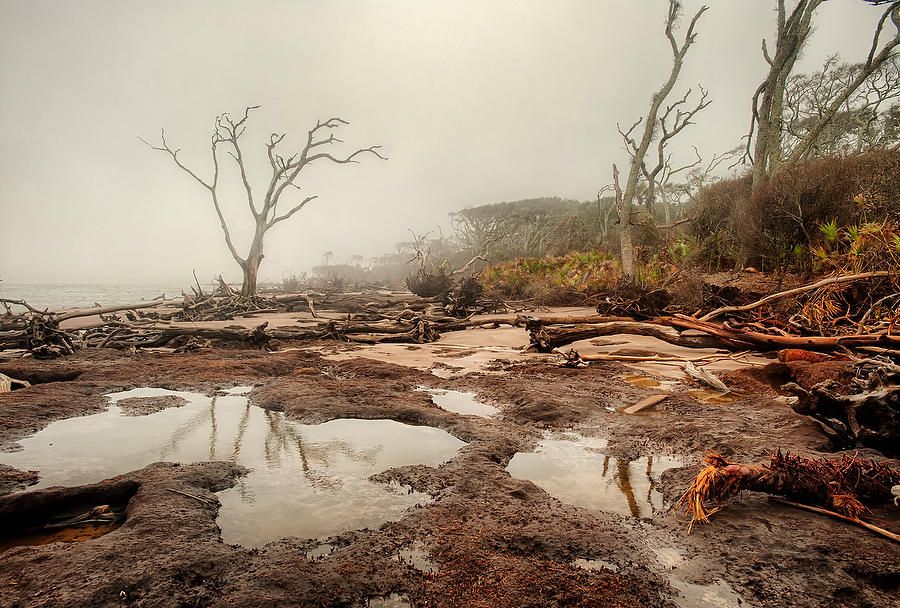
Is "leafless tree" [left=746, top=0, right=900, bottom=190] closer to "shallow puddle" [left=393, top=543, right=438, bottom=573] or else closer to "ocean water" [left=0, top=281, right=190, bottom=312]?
"shallow puddle" [left=393, top=543, right=438, bottom=573]

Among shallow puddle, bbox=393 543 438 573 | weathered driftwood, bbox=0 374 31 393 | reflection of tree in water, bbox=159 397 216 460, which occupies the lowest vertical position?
shallow puddle, bbox=393 543 438 573

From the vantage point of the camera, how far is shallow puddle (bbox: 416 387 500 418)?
382 centimetres

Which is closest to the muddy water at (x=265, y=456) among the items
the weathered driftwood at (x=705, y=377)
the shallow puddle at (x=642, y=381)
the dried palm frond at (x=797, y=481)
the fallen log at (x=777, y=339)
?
the dried palm frond at (x=797, y=481)

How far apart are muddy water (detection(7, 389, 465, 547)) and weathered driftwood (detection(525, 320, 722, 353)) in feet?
12.7

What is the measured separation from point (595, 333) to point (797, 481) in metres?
4.79

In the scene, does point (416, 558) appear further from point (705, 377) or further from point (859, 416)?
point (705, 377)

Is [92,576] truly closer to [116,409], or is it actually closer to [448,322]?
[116,409]

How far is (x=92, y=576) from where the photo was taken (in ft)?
4.86

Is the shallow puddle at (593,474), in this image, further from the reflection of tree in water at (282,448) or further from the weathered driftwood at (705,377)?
the weathered driftwood at (705,377)

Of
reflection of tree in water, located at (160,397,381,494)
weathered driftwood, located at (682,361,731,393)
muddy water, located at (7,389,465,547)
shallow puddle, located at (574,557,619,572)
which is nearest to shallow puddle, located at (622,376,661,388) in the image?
weathered driftwood, located at (682,361,731,393)

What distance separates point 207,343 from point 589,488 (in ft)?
24.0

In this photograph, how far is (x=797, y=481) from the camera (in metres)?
1.94

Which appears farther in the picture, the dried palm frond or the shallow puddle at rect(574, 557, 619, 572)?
the dried palm frond

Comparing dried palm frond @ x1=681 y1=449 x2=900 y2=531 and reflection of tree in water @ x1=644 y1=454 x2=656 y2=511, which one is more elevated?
dried palm frond @ x1=681 y1=449 x2=900 y2=531
